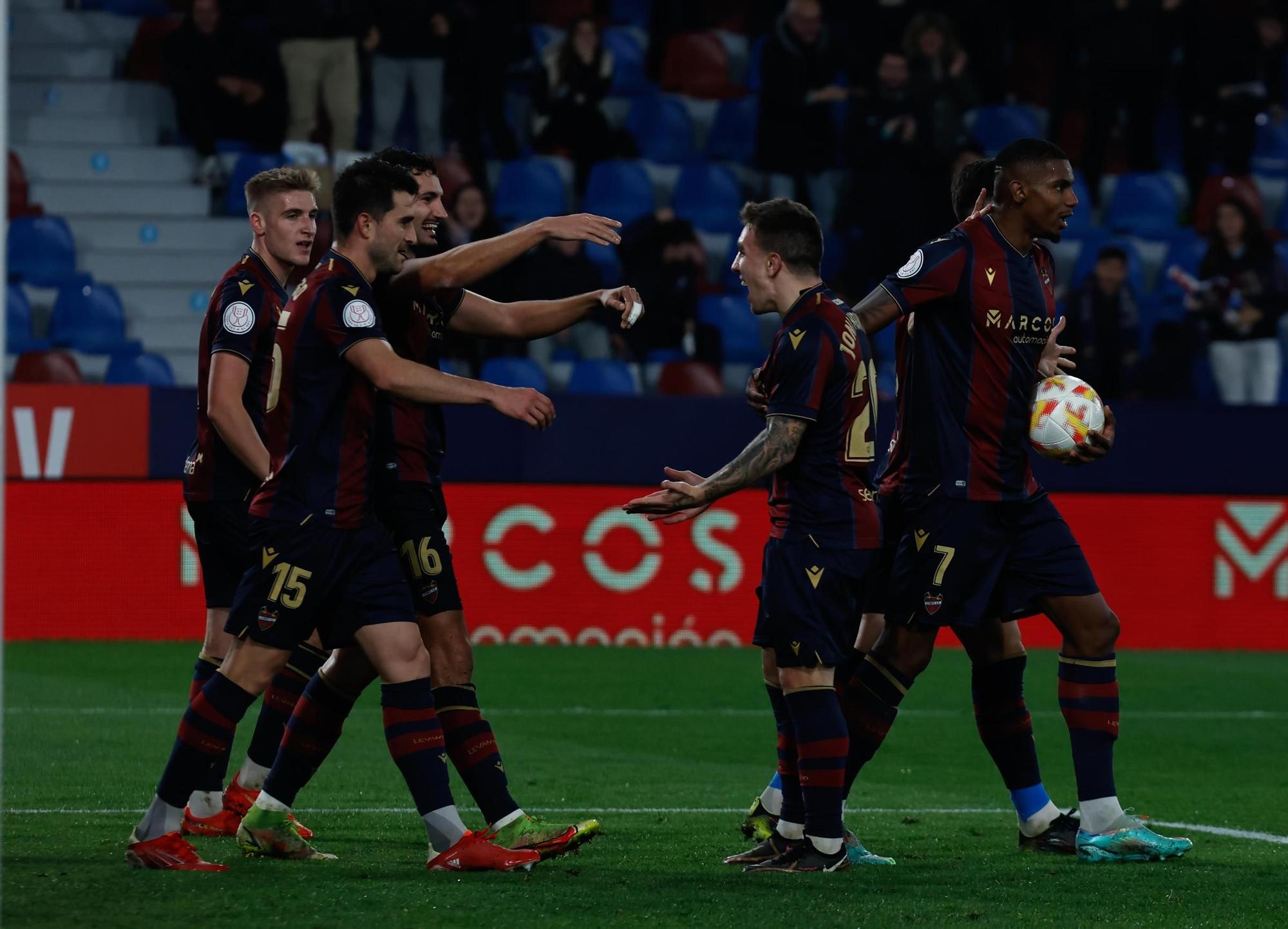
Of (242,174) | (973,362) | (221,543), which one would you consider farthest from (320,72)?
(973,362)

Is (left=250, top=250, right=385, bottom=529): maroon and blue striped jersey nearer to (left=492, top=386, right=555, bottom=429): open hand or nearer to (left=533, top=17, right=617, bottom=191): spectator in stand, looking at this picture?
(left=492, top=386, right=555, bottom=429): open hand

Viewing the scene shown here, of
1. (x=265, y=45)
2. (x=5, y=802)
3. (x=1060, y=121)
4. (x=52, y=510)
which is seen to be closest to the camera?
(x=5, y=802)

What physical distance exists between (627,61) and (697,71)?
63 centimetres

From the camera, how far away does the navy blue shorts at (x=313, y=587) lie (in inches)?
187

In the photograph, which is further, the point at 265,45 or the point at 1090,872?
the point at 265,45

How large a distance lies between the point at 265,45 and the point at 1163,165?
307 inches

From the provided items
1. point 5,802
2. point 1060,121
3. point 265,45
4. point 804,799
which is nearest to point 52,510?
point 265,45

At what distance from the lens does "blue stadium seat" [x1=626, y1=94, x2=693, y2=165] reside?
51.2ft

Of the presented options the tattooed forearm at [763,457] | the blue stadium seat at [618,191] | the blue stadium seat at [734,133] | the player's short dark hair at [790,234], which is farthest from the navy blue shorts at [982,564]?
the blue stadium seat at [734,133]

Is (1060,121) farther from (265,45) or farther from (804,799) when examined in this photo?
(804,799)

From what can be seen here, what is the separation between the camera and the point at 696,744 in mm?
7996

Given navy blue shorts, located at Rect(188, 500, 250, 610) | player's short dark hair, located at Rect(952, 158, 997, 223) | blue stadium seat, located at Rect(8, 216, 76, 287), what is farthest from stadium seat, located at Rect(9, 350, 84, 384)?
player's short dark hair, located at Rect(952, 158, 997, 223)

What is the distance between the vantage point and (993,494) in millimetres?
5273

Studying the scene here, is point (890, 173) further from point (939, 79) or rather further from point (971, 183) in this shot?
point (971, 183)
